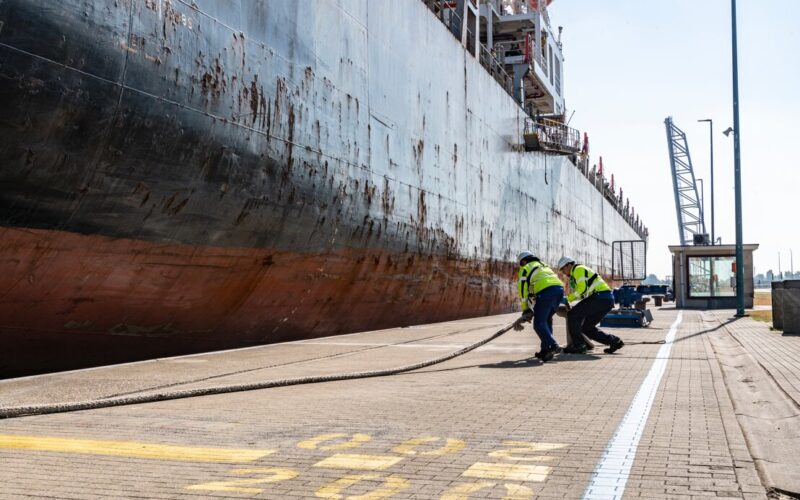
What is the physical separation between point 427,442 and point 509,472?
32.9 inches

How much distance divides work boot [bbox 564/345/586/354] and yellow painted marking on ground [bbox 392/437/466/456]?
6092 millimetres

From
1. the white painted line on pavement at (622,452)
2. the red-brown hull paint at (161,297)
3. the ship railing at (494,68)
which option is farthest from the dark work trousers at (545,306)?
the ship railing at (494,68)

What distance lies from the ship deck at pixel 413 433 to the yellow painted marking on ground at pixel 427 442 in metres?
0.01

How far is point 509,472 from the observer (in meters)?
3.66

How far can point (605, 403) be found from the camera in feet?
19.2

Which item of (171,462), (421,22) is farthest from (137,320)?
(421,22)

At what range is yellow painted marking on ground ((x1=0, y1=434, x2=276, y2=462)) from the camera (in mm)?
4051

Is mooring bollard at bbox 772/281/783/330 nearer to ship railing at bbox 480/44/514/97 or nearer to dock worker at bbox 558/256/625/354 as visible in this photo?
dock worker at bbox 558/256/625/354

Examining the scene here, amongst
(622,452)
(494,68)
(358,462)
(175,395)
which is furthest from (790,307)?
(494,68)

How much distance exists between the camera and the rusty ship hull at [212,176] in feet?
22.9

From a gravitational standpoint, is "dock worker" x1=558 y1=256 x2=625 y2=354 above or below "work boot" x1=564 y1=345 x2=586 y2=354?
above

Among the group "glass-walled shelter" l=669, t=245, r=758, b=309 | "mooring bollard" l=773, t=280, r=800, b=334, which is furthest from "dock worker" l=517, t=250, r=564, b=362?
"glass-walled shelter" l=669, t=245, r=758, b=309

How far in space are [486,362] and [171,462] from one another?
5.66m

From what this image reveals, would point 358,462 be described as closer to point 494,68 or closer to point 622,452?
point 622,452
